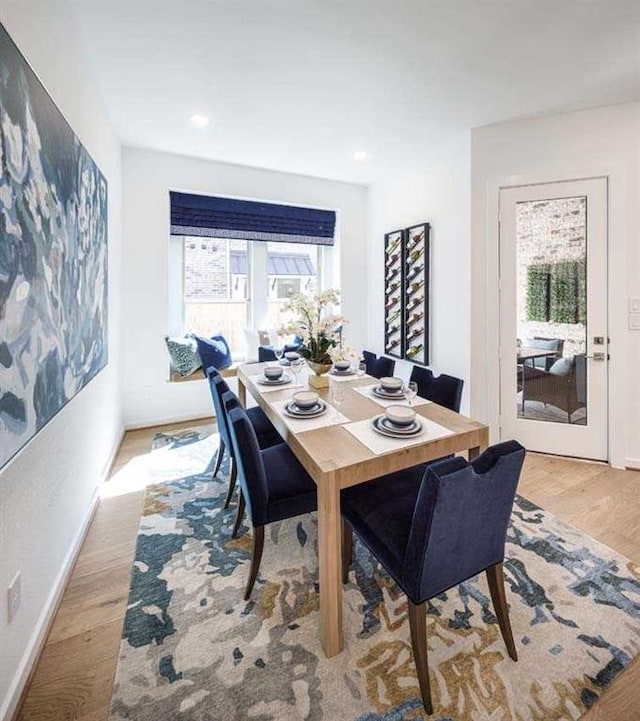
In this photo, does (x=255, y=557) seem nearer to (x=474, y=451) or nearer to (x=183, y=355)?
(x=474, y=451)

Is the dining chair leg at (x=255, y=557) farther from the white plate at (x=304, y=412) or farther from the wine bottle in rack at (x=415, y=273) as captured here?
the wine bottle in rack at (x=415, y=273)

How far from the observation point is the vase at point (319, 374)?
2.34 meters

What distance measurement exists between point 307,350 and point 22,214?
4.85ft

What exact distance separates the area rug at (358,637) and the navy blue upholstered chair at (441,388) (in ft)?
2.78

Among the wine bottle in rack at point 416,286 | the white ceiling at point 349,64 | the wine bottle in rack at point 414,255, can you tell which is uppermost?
the white ceiling at point 349,64

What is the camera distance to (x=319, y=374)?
2389mm

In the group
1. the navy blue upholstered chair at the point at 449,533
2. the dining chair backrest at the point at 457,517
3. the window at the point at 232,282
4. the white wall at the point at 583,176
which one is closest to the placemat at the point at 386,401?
the navy blue upholstered chair at the point at 449,533

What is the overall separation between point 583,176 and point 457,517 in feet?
9.95

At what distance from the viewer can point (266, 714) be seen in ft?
4.01

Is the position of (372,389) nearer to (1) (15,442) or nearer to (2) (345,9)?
(1) (15,442)

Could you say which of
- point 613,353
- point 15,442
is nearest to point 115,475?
point 15,442

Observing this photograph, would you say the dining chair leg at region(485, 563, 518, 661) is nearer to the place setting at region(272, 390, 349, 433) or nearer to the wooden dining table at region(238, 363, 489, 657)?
the wooden dining table at region(238, 363, 489, 657)

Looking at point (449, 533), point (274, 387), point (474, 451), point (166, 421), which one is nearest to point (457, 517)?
point (449, 533)

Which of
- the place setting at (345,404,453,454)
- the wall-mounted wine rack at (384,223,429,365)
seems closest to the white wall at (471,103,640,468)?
the wall-mounted wine rack at (384,223,429,365)
